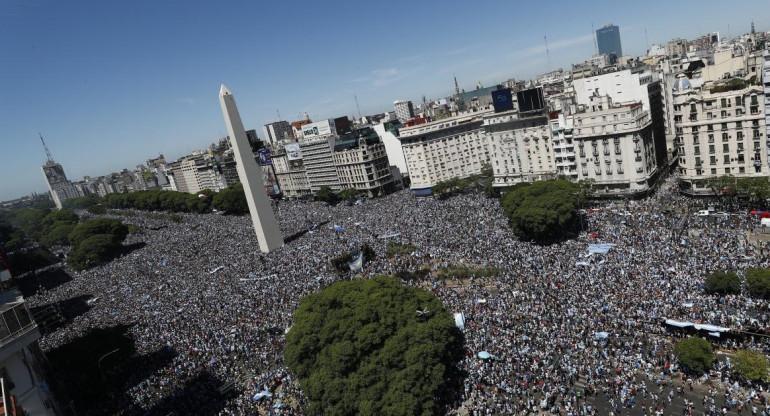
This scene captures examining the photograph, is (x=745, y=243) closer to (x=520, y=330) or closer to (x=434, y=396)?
(x=520, y=330)

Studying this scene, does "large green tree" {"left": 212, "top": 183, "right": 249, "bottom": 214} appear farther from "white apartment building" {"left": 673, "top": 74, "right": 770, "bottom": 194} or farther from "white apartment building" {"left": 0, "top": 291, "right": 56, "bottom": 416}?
"white apartment building" {"left": 0, "top": 291, "right": 56, "bottom": 416}

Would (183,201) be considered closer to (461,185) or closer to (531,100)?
(461,185)

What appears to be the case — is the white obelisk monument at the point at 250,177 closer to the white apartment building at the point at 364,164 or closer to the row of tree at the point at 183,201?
the white apartment building at the point at 364,164

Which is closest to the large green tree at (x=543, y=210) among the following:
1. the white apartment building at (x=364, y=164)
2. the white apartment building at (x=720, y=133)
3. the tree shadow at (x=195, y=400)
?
the white apartment building at (x=720, y=133)

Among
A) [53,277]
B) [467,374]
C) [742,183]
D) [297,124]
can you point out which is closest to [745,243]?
[742,183]

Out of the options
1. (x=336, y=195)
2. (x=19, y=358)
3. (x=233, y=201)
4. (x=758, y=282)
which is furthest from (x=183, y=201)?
(x=758, y=282)

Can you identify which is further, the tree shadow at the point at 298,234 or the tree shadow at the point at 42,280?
the tree shadow at the point at 42,280
